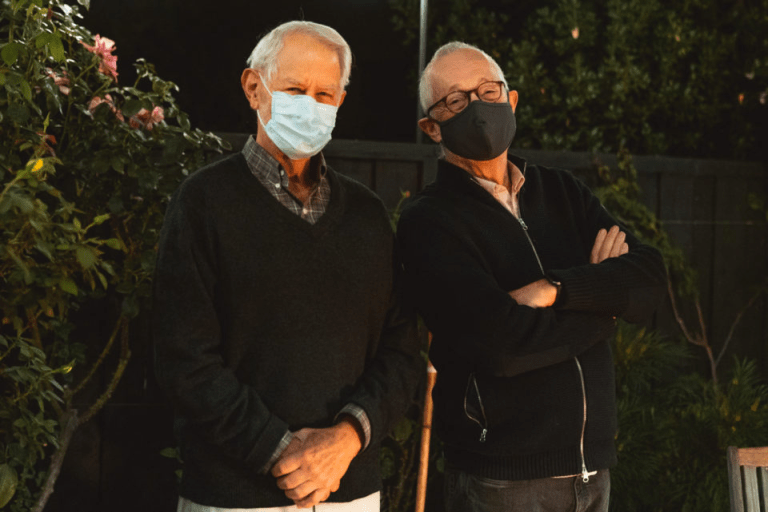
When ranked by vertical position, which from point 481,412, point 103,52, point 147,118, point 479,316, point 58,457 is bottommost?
point 58,457

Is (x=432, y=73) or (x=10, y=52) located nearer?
(x=10, y=52)

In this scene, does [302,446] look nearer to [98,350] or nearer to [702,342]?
[98,350]

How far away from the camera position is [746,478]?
186 centimetres

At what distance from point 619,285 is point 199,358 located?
103cm

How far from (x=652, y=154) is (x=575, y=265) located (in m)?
2.45

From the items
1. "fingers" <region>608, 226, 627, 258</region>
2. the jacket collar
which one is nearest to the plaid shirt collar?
the jacket collar

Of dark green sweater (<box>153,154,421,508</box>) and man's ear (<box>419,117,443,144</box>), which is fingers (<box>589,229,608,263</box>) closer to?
man's ear (<box>419,117,443,144</box>)

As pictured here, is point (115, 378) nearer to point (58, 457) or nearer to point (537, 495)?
point (58, 457)

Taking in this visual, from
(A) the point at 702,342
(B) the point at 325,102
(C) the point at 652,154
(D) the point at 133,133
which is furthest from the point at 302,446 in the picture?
(C) the point at 652,154

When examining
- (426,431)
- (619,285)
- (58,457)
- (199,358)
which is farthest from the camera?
(58,457)

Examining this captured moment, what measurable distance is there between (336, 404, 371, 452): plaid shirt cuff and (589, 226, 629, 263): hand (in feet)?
2.60

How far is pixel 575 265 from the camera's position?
2.11 m

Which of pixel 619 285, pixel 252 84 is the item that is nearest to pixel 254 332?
pixel 252 84

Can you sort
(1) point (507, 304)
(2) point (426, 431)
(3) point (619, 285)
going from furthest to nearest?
1. (2) point (426, 431)
2. (3) point (619, 285)
3. (1) point (507, 304)
